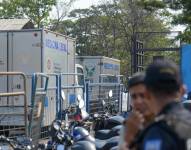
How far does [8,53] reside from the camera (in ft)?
46.3

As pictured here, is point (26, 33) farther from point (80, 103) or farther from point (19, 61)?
point (80, 103)

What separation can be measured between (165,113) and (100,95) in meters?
12.6

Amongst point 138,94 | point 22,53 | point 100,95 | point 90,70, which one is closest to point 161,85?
point 138,94

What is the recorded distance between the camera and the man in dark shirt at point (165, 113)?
8.27 ft

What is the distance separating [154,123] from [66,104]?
10009 mm

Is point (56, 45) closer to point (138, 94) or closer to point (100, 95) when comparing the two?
point (100, 95)

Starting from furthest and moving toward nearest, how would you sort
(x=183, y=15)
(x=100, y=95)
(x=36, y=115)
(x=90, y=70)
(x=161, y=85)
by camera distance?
1. (x=90, y=70)
2. (x=183, y=15)
3. (x=100, y=95)
4. (x=36, y=115)
5. (x=161, y=85)

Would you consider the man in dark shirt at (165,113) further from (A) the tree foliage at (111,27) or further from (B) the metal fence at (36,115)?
(A) the tree foliage at (111,27)

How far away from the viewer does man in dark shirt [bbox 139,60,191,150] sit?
8.27ft

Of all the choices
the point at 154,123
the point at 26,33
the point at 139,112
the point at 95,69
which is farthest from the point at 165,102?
the point at 95,69

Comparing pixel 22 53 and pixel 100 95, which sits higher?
pixel 22 53

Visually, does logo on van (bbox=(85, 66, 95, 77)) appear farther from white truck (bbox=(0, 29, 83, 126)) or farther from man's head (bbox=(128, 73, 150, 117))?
man's head (bbox=(128, 73, 150, 117))

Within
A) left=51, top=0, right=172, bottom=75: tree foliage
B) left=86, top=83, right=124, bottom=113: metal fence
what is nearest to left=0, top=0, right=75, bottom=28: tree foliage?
left=51, top=0, right=172, bottom=75: tree foliage

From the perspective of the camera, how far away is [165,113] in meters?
2.64
